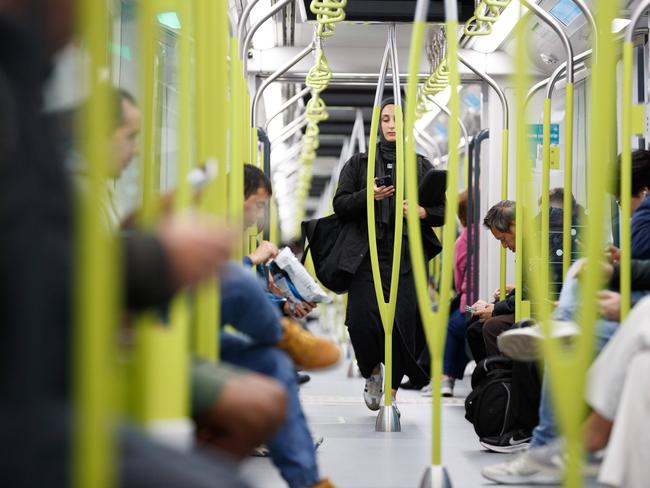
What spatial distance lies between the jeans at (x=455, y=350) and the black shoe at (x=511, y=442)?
9.67 feet

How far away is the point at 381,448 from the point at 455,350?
2897mm

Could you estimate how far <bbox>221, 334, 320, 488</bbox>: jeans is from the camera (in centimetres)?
309

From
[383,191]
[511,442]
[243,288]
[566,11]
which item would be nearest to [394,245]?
[383,191]

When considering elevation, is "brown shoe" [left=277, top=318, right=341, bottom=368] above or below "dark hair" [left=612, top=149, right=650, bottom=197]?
below

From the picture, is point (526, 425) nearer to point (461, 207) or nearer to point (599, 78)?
point (599, 78)

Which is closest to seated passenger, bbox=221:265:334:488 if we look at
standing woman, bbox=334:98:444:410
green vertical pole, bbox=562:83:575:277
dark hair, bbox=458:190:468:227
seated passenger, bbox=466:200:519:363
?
green vertical pole, bbox=562:83:575:277

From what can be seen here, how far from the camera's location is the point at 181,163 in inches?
83.8

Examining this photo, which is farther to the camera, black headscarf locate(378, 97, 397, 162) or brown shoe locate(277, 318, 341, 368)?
black headscarf locate(378, 97, 397, 162)

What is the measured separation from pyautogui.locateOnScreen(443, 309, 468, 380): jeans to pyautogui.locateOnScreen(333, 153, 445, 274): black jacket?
1492mm

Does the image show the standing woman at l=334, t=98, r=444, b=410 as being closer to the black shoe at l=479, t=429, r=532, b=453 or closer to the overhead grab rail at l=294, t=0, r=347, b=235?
the overhead grab rail at l=294, t=0, r=347, b=235

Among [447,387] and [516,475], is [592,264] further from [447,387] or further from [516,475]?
[447,387]

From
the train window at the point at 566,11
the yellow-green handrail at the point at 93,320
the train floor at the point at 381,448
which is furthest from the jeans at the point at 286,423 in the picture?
the train window at the point at 566,11

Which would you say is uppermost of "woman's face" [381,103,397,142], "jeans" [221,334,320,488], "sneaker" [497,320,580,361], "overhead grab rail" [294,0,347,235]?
"overhead grab rail" [294,0,347,235]

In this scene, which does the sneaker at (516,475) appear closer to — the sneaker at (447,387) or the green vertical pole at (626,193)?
the green vertical pole at (626,193)
